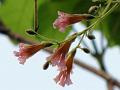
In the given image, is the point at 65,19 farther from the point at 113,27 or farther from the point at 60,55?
the point at 113,27

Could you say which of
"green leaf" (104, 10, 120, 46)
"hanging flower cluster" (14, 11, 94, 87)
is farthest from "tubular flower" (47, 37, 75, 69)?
"green leaf" (104, 10, 120, 46)

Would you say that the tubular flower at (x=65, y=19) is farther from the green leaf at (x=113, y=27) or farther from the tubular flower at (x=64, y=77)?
the green leaf at (x=113, y=27)

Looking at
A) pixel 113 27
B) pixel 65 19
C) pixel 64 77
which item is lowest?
pixel 113 27

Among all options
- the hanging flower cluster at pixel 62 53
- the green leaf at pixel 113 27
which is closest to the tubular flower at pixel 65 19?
the hanging flower cluster at pixel 62 53

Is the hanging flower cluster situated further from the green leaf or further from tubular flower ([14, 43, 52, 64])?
the green leaf

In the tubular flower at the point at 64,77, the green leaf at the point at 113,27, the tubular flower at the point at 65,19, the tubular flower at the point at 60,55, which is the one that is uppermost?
the tubular flower at the point at 65,19

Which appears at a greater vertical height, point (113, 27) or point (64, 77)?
point (64, 77)

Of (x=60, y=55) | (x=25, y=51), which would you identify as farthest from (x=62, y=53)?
(x=25, y=51)

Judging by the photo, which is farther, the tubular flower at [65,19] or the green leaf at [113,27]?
the green leaf at [113,27]
